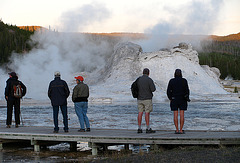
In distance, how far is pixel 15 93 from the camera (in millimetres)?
11258

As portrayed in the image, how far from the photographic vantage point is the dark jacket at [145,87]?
9.05 m

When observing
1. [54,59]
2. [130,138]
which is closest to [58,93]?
[130,138]

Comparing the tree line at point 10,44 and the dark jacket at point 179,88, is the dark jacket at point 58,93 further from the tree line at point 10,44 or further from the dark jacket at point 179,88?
the tree line at point 10,44

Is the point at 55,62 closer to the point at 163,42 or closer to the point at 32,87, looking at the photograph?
the point at 32,87

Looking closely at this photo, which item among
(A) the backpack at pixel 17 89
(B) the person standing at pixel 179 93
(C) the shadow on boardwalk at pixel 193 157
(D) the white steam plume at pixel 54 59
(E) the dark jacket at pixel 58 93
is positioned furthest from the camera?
(D) the white steam plume at pixel 54 59

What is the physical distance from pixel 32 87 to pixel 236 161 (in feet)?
103

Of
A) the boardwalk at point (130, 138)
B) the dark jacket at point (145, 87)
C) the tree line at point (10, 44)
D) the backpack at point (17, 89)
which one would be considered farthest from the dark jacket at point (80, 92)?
the tree line at point (10, 44)

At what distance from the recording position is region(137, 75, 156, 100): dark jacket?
905 centimetres

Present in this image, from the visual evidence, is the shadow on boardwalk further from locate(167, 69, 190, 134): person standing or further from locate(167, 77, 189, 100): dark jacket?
locate(167, 77, 189, 100): dark jacket

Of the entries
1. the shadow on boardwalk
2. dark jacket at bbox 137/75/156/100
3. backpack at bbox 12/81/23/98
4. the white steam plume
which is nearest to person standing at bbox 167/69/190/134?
dark jacket at bbox 137/75/156/100

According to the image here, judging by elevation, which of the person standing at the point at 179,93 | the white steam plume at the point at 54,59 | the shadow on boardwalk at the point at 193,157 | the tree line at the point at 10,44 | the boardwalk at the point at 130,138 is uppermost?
the tree line at the point at 10,44

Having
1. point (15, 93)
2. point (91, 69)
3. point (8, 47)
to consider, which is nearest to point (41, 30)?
point (91, 69)

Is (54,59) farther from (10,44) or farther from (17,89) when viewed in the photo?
(10,44)

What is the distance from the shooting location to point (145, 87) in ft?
29.8
